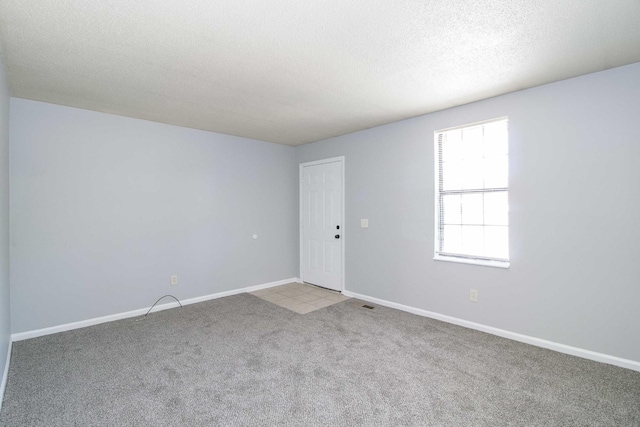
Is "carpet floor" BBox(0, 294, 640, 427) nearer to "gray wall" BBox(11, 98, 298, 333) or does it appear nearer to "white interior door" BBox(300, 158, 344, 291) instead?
"gray wall" BBox(11, 98, 298, 333)

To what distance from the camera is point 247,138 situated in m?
4.80

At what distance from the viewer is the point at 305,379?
2293mm

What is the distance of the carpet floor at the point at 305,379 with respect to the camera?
188 centimetres

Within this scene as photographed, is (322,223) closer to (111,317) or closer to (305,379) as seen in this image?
(305,379)

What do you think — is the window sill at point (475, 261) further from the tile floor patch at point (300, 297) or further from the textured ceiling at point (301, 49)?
the textured ceiling at point (301, 49)

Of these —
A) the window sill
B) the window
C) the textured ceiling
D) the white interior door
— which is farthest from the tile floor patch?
the textured ceiling

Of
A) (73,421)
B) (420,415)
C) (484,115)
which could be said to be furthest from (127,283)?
(484,115)

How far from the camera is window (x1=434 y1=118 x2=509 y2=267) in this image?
3.12 meters

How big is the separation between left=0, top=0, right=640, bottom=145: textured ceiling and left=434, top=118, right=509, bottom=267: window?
17.3 inches

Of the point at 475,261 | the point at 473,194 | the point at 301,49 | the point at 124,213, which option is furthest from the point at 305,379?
the point at 124,213

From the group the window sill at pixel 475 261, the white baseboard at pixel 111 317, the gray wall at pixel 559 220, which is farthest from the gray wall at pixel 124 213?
the window sill at pixel 475 261

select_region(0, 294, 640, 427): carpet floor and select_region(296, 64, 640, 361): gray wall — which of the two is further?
select_region(296, 64, 640, 361): gray wall

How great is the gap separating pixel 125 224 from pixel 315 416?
309 centimetres

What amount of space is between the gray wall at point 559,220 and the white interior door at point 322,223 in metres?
1.22
